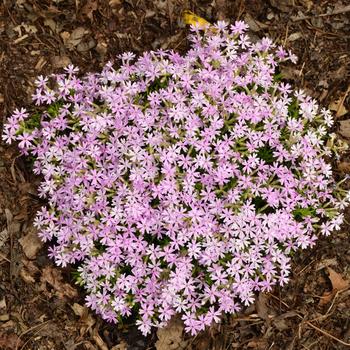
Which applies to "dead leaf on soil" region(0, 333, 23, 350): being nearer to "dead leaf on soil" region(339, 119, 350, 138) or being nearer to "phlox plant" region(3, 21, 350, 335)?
"phlox plant" region(3, 21, 350, 335)

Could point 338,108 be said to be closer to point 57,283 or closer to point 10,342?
point 57,283

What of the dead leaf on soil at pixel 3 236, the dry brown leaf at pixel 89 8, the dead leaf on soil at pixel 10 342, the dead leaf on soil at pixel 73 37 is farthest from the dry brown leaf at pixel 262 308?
the dry brown leaf at pixel 89 8

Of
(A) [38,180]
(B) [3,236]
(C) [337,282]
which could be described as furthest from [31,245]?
(C) [337,282]

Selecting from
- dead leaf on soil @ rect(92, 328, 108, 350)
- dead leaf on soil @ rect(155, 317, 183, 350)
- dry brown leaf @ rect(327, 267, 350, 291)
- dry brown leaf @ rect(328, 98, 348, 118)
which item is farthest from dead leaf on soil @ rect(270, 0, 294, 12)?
dead leaf on soil @ rect(92, 328, 108, 350)

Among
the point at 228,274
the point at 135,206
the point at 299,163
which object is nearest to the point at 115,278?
the point at 135,206

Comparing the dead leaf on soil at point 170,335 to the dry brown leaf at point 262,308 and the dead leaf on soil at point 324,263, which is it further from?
the dead leaf on soil at point 324,263

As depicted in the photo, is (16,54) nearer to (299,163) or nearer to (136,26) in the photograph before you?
(136,26)
